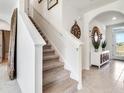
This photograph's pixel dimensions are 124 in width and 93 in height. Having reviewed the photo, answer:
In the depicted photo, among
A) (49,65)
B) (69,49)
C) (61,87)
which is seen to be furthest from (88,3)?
(61,87)

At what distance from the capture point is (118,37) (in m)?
7.43

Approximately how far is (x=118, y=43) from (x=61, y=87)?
6.59 m

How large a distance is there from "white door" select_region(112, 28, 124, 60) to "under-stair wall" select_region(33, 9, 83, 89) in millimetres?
5447

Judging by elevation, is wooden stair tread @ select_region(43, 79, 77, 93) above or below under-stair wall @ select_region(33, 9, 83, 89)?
below

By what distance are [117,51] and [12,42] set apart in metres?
6.92

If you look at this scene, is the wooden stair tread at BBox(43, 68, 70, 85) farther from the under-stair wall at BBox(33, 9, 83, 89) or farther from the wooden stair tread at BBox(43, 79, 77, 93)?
the under-stair wall at BBox(33, 9, 83, 89)

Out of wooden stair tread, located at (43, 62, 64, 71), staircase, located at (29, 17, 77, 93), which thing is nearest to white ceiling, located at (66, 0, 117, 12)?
staircase, located at (29, 17, 77, 93)

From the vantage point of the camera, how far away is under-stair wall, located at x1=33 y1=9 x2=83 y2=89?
2727mm

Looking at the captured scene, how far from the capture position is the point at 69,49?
3.02 m

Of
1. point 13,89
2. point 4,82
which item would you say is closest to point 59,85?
point 13,89

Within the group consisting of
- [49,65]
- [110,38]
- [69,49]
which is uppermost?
[110,38]

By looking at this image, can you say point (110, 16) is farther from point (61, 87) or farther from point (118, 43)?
point (61, 87)

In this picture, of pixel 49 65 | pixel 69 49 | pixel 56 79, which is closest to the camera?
pixel 56 79

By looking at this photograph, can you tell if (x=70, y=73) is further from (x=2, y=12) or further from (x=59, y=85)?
(x=2, y=12)
